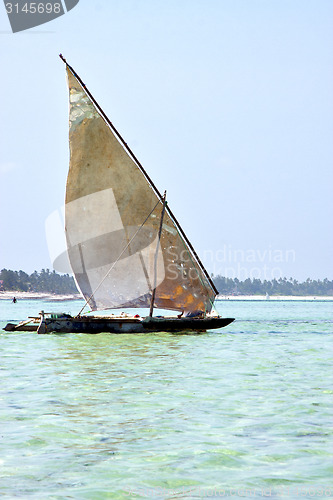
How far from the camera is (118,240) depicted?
37.5 m

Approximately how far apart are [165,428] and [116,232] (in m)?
24.4

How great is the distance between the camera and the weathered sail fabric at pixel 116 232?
36594 mm

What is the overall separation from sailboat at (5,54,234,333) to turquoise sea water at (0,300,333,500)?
11220 mm

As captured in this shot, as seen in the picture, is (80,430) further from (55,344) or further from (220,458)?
(55,344)

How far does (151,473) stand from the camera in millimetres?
10516

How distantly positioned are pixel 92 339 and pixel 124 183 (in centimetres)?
805

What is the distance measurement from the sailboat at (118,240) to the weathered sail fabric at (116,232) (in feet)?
0.16

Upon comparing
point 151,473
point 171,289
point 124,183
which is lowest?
point 151,473

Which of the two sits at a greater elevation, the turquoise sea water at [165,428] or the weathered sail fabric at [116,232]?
the weathered sail fabric at [116,232]

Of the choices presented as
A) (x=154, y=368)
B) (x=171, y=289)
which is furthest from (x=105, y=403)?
(x=171, y=289)
